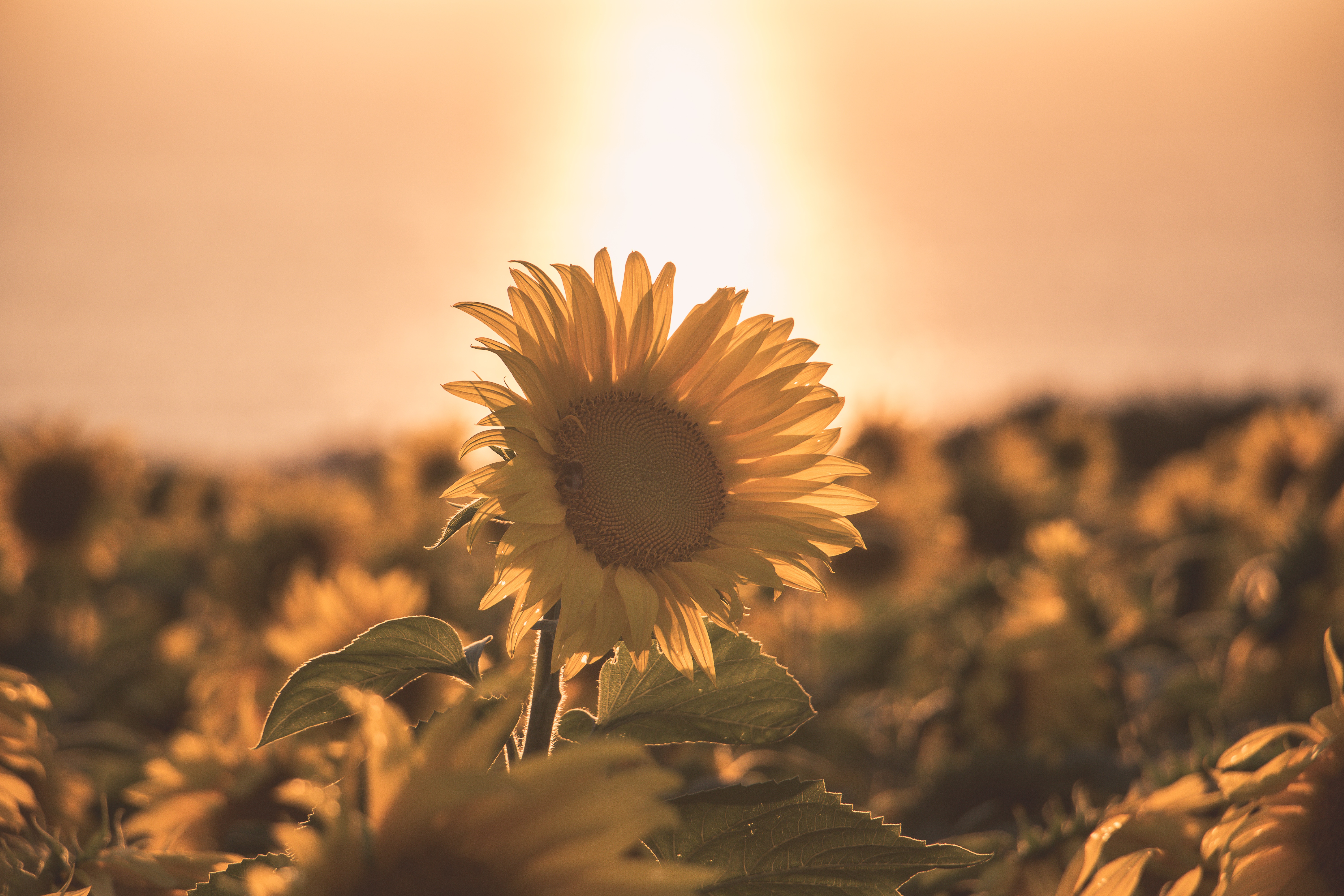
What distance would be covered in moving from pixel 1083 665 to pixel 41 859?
2281mm

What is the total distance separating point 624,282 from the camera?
111 cm

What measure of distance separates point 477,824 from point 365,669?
306 mm

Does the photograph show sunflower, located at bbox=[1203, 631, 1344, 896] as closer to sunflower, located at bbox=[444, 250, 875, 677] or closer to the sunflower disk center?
sunflower, located at bbox=[444, 250, 875, 677]

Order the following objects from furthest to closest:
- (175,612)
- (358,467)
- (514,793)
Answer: (358,467) → (175,612) → (514,793)

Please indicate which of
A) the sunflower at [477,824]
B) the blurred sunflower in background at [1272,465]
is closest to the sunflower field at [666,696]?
the sunflower at [477,824]

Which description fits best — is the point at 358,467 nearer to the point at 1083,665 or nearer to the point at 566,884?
the point at 1083,665

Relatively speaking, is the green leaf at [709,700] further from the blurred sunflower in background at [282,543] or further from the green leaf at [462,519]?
the blurred sunflower in background at [282,543]

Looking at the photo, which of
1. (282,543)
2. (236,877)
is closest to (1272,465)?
(282,543)

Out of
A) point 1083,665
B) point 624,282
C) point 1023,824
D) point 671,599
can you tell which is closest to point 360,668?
point 671,599

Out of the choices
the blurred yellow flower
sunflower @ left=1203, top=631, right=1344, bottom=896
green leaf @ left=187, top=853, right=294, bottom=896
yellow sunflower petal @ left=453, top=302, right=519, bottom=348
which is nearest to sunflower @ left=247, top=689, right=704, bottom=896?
green leaf @ left=187, top=853, right=294, bottom=896

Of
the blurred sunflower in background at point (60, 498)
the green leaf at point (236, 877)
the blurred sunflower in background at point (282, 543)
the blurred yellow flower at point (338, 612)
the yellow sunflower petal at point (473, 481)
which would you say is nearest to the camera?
the green leaf at point (236, 877)

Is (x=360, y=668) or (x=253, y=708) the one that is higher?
(x=360, y=668)

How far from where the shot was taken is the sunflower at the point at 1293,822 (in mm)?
1124

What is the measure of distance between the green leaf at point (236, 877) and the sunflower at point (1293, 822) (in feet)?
3.25
